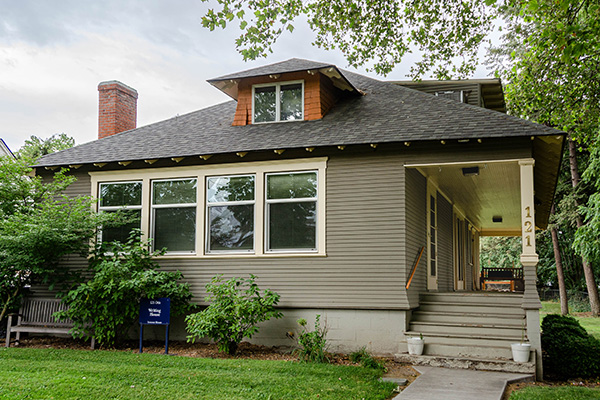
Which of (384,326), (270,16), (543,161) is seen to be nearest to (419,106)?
(543,161)

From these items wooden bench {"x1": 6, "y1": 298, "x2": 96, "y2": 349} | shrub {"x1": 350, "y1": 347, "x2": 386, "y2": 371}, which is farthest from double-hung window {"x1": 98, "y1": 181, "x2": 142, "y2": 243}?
shrub {"x1": 350, "y1": 347, "x2": 386, "y2": 371}

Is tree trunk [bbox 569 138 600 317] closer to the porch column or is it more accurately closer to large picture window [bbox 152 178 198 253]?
the porch column

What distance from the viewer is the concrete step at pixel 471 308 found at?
955 centimetres

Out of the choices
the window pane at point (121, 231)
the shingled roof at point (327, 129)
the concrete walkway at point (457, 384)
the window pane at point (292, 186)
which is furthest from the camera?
the window pane at point (121, 231)

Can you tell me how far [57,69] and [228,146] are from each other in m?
48.6

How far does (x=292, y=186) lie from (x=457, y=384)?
4.59m

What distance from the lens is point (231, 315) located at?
29.3 ft

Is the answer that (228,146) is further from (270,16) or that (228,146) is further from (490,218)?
(490,218)

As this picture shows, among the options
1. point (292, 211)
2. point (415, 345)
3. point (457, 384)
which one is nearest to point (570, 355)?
point (415, 345)

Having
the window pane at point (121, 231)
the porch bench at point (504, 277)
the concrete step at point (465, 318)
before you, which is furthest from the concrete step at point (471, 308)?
the porch bench at point (504, 277)

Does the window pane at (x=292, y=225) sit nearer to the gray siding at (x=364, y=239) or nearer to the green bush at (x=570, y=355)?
the gray siding at (x=364, y=239)

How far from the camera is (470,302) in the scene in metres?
10.2

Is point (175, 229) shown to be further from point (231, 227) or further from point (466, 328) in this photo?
point (466, 328)

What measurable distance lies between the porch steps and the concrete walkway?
52cm
